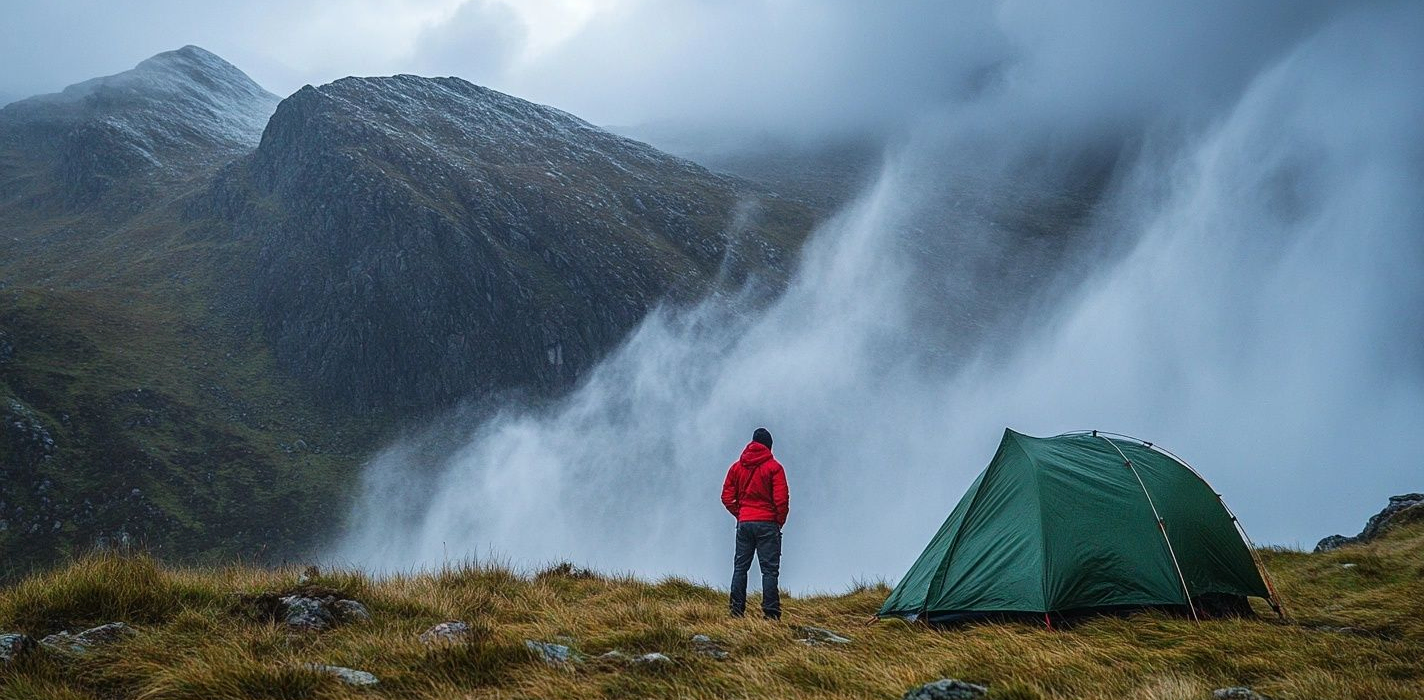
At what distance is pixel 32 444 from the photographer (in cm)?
7725

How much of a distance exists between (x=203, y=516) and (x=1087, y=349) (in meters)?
176

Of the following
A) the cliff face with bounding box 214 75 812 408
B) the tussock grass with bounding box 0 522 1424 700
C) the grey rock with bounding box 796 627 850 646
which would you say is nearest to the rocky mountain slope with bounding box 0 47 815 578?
the cliff face with bounding box 214 75 812 408

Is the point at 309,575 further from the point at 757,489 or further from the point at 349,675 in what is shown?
the point at 757,489

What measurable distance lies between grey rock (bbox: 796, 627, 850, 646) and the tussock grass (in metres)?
0.22

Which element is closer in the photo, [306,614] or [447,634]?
[447,634]

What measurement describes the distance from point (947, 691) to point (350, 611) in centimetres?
674

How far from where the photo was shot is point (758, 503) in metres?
11.9

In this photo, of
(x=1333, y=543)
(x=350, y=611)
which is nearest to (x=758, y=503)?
(x=350, y=611)

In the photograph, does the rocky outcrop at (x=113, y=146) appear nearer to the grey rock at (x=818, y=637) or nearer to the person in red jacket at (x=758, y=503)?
the person in red jacket at (x=758, y=503)

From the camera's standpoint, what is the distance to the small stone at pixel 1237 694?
20.4 ft

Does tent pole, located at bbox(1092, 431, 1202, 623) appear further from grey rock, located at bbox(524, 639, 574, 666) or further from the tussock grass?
grey rock, located at bbox(524, 639, 574, 666)

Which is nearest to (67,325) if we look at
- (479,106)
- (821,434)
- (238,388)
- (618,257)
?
(238,388)

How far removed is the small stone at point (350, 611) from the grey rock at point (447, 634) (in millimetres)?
1042

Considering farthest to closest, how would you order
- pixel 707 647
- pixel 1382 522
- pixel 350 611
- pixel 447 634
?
pixel 1382 522 < pixel 350 611 < pixel 707 647 < pixel 447 634
